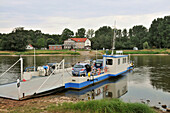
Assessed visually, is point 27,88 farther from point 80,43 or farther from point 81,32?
point 81,32

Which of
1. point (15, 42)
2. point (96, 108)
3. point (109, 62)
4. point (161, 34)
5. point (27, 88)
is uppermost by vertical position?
point (161, 34)

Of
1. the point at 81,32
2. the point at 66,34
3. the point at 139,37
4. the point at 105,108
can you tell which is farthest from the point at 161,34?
the point at 105,108

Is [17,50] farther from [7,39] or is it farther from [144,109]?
[144,109]

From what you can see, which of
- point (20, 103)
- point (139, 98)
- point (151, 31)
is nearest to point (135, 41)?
point (151, 31)

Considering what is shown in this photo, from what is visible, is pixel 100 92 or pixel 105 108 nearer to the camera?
pixel 105 108

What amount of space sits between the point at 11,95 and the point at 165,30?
9723cm

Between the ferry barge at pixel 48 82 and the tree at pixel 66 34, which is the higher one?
the tree at pixel 66 34

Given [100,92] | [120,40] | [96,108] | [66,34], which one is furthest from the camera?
[66,34]

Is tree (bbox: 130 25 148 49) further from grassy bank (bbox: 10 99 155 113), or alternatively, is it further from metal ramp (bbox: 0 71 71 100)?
grassy bank (bbox: 10 99 155 113)

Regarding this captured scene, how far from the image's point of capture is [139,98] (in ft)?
47.4

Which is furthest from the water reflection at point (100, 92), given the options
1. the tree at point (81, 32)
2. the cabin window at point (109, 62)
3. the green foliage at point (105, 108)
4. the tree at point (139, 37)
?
the tree at point (81, 32)

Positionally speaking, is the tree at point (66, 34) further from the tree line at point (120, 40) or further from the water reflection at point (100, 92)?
the water reflection at point (100, 92)

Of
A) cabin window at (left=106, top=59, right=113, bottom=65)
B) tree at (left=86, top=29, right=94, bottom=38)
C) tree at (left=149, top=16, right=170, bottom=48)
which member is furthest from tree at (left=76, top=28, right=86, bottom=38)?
cabin window at (left=106, top=59, right=113, bottom=65)

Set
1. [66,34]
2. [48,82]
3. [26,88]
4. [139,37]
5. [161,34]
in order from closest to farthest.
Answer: [26,88] < [48,82] < [161,34] < [139,37] < [66,34]
